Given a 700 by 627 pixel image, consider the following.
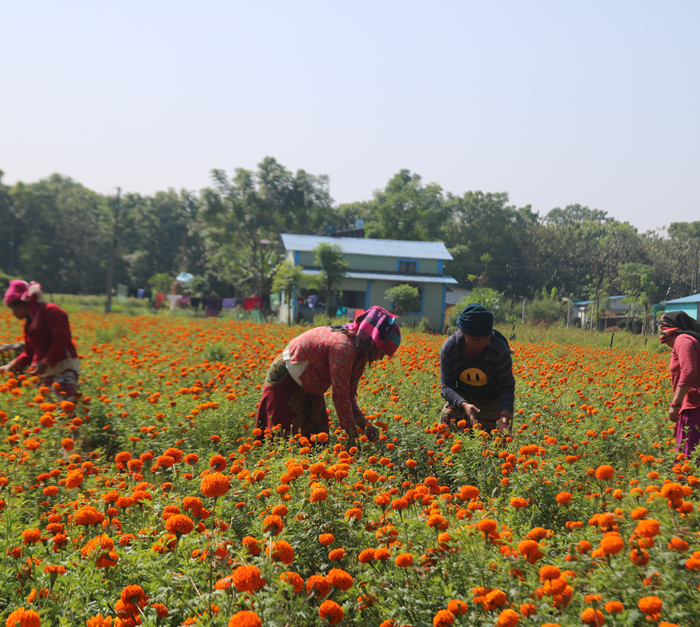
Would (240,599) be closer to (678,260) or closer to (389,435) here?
(389,435)

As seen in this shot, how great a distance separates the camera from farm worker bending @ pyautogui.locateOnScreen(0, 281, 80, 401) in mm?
4941

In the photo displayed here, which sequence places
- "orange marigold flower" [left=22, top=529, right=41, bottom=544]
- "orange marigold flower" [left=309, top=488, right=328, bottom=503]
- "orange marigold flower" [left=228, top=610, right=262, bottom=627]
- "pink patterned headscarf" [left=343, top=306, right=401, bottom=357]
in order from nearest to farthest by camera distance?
"orange marigold flower" [left=228, top=610, right=262, bottom=627] < "orange marigold flower" [left=22, top=529, right=41, bottom=544] < "orange marigold flower" [left=309, top=488, right=328, bottom=503] < "pink patterned headscarf" [left=343, top=306, right=401, bottom=357]

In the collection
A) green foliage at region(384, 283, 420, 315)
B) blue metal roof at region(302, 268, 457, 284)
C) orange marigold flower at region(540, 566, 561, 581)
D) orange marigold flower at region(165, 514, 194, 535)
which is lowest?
orange marigold flower at region(165, 514, 194, 535)

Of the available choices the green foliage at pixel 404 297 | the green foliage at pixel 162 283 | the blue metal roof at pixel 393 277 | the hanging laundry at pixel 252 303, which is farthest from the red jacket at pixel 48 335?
the green foliage at pixel 162 283

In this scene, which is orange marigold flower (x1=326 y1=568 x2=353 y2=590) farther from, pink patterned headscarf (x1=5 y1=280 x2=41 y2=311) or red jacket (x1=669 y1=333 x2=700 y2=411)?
pink patterned headscarf (x1=5 y1=280 x2=41 y2=311)

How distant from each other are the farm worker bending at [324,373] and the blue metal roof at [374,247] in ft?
89.2

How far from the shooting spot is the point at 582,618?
4.19 ft

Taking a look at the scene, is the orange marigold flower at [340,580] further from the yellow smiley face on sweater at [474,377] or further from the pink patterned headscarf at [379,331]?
the yellow smiley face on sweater at [474,377]

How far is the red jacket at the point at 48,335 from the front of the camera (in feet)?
16.3

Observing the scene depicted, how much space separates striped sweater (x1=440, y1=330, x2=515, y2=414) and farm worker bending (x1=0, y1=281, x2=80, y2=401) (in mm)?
3393

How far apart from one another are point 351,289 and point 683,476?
2791 centimetres

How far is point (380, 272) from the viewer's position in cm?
3172

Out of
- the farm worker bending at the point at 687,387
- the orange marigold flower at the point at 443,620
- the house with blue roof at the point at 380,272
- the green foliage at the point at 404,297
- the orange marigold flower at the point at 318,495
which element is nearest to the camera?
the orange marigold flower at the point at 443,620

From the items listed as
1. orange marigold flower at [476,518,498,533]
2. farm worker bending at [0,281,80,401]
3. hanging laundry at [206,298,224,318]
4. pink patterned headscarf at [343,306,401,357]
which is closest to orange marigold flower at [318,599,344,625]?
orange marigold flower at [476,518,498,533]
